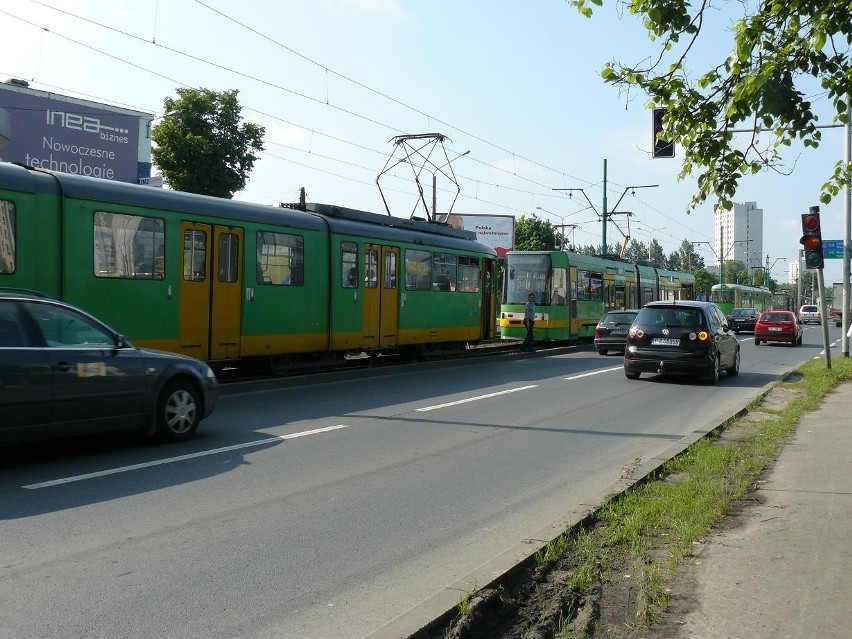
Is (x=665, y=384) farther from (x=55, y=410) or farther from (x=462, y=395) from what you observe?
(x=55, y=410)

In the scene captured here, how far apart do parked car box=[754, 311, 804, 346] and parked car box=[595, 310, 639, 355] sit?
34.7ft

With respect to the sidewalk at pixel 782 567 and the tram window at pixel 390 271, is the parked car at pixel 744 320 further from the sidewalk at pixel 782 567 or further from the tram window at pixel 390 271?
the sidewalk at pixel 782 567

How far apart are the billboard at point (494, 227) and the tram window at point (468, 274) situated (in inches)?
1691

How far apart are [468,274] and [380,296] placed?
4.90m

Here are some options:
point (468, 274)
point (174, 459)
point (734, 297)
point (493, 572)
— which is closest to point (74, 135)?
point (468, 274)

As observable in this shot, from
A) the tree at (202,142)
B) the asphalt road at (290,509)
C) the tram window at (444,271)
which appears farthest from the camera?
the tree at (202,142)

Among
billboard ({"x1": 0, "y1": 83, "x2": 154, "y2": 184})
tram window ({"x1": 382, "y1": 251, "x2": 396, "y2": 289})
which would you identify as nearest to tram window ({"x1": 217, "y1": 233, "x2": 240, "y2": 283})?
tram window ({"x1": 382, "y1": 251, "x2": 396, "y2": 289})

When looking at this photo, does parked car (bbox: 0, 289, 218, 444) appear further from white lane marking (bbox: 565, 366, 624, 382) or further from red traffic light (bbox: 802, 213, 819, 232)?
red traffic light (bbox: 802, 213, 819, 232)

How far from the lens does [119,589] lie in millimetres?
4832

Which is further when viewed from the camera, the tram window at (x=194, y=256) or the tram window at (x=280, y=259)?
the tram window at (x=280, y=259)

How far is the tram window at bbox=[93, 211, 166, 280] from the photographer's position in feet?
42.9

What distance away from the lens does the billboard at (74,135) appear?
37656mm

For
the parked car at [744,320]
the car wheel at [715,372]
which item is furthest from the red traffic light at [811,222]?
the parked car at [744,320]

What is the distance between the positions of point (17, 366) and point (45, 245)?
515 centimetres
